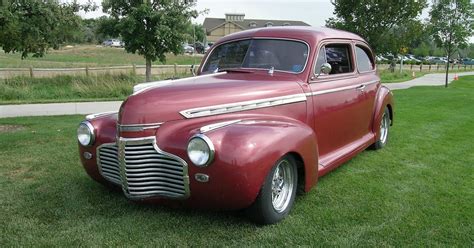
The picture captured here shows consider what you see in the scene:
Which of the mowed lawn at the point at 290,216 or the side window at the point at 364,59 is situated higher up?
the side window at the point at 364,59

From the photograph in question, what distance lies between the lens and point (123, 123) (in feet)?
11.8

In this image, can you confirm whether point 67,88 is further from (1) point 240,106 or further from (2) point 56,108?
(1) point 240,106

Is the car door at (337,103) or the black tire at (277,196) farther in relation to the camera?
the car door at (337,103)

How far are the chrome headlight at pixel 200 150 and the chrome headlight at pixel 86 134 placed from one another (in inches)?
50.8

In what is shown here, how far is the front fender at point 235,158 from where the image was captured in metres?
3.32

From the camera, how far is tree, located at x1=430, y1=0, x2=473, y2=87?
2012 cm

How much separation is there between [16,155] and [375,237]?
4954mm

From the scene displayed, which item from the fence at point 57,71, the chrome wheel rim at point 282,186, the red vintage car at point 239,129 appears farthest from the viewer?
the fence at point 57,71

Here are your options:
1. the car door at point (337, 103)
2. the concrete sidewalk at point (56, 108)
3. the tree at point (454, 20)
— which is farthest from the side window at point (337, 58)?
the tree at point (454, 20)

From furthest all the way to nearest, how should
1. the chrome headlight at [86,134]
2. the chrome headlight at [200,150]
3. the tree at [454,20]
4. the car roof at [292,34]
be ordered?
the tree at [454,20]
the car roof at [292,34]
the chrome headlight at [86,134]
the chrome headlight at [200,150]

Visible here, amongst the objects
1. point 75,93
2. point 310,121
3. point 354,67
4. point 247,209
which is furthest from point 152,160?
point 75,93

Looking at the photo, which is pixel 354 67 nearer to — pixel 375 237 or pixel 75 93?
pixel 375 237

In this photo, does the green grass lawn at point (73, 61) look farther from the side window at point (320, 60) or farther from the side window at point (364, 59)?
the side window at point (320, 60)

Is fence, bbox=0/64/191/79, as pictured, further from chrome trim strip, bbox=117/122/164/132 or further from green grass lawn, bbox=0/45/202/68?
chrome trim strip, bbox=117/122/164/132
